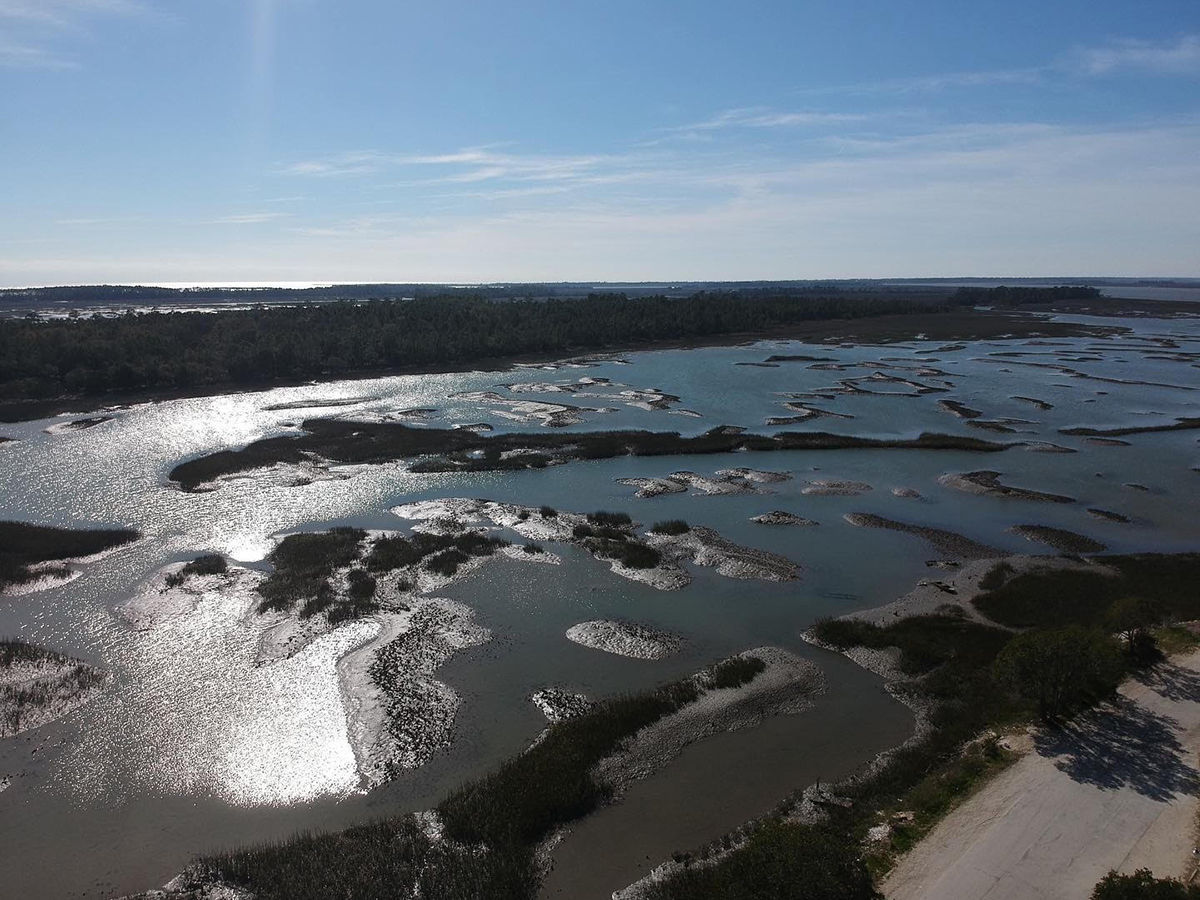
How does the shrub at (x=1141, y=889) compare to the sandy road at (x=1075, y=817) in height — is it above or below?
above

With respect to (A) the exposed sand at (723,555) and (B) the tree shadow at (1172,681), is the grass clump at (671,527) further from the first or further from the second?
(B) the tree shadow at (1172,681)

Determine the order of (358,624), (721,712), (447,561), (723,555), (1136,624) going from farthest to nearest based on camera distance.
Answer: (723,555) → (447,561) → (358,624) → (1136,624) → (721,712)

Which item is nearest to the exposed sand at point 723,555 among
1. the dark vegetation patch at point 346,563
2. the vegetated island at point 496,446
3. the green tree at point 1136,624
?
the dark vegetation patch at point 346,563

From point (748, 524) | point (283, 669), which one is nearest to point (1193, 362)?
point (748, 524)

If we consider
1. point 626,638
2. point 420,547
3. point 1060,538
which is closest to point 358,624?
point 420,547

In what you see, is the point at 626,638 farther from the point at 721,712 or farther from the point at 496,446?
the point at 496,446

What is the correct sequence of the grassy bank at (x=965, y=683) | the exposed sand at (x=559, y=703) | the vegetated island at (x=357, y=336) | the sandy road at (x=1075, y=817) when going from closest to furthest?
the sandy road at (x=1075, y=817) → the grassy bank at (x=965, y=683) → the exposed sand at (x=559, y=703) → the vegetated island at (x=357, y=336)

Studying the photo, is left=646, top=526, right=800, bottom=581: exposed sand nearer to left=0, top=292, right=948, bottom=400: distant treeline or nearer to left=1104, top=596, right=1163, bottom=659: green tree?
left=1104, top=596, right=1163, bottom=659: green tree

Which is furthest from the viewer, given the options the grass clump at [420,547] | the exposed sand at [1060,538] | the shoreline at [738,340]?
the shoreline at [738,340]
